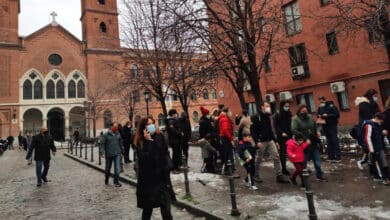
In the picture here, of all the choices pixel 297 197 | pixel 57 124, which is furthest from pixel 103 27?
pixel 297 197

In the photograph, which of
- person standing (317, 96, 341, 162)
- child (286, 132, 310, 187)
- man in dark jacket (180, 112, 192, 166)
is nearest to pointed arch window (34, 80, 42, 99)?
man in dark jacket (180, 112, 192, 166)

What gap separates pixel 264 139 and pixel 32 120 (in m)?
42.9

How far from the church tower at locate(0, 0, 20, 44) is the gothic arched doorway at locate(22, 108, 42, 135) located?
1025 cm

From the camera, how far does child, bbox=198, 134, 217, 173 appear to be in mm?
8766

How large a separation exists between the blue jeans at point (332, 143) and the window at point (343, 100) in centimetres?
1071

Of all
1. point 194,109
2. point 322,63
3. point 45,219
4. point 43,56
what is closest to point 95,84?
point 43,56

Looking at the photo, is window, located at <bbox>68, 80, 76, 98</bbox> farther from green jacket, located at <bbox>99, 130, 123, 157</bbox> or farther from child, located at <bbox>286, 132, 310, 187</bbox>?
child, located at <bbox>286, 132, 310, 187</bbox>

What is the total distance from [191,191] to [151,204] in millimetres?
3180

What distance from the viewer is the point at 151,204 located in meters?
3.88

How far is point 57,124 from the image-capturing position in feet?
140

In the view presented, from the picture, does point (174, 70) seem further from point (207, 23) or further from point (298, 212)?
point (298, 212)

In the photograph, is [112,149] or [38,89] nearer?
[112,149]

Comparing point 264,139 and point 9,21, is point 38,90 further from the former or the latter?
point 264,139

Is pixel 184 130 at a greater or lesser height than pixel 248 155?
greater
